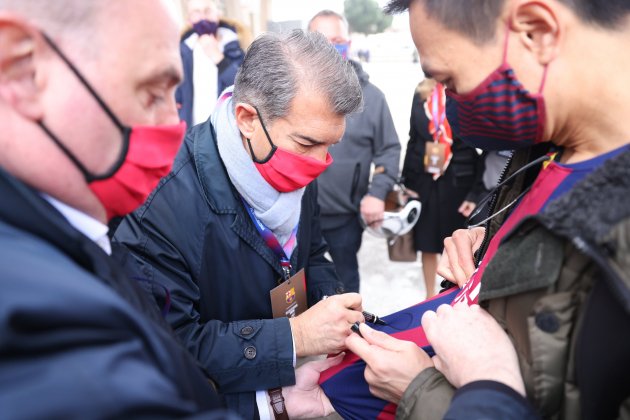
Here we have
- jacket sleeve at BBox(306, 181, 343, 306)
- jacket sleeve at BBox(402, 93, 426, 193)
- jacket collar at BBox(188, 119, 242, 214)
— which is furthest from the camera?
jacket sleeve at BBox(402, 93, 426, 193)

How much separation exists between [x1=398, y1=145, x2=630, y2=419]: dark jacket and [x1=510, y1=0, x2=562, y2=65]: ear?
265mm

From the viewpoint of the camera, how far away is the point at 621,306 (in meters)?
0.77

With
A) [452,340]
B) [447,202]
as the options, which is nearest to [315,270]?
[452,340]

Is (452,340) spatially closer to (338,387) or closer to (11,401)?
(338,387)

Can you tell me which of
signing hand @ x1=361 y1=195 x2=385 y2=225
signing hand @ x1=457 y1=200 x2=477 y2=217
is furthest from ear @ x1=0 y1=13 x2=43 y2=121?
signing hand @ x1=457 y1=200 x2=477 y2=217

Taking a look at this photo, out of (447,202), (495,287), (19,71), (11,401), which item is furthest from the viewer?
(447,202)

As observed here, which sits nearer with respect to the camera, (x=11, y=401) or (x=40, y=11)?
(x=11, y=401)

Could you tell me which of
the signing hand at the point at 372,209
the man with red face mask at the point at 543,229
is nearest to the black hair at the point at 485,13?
the man with red face mask at the point at 543,229

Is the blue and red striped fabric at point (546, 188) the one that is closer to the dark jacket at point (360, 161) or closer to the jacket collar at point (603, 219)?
the jacket collar at point (603, 219)

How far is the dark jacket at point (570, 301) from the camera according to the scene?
2.47 ft

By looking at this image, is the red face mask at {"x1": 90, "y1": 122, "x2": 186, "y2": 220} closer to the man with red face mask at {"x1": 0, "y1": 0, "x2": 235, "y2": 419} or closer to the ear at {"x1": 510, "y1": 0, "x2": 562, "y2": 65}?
the man with red face mask at {"x1": 0, "y1": 0, "x2": 235, "y2": 419}

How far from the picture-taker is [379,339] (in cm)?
119

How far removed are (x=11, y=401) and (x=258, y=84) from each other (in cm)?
124

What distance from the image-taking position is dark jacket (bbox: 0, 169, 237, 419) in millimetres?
490
